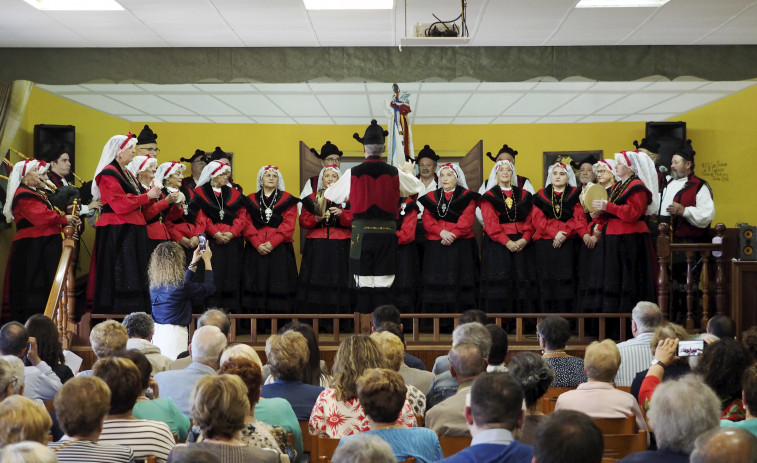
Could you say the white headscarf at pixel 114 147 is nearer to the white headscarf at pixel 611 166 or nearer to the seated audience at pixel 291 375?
the seated audience at pixel 291 375

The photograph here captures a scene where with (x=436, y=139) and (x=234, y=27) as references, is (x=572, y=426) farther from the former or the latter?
(x=436, y=139)

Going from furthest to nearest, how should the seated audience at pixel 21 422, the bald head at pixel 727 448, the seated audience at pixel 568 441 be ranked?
the seated audience at pixel 21 422 → the seated audience at pixel 568 441 → the bald head at pixel 727 448

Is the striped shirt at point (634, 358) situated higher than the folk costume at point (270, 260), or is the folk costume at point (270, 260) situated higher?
the folk costume at point (270, 260)

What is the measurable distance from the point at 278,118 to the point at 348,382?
7.80 metres

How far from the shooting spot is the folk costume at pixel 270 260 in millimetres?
7215

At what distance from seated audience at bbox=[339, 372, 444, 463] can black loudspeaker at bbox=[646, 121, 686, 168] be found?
8.02 meters

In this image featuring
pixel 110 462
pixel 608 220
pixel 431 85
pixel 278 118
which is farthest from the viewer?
pixel 278 118

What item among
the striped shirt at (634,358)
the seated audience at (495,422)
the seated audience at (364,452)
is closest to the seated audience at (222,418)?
the seated audience at (364,452)

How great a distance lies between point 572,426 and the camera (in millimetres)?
1997

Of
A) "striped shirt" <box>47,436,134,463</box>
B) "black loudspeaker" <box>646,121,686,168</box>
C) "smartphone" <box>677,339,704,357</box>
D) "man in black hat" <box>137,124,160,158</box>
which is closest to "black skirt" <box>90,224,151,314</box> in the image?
"man in black hat" <box>137,124,160,158</box>

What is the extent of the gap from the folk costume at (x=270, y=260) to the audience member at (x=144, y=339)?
2764 mm

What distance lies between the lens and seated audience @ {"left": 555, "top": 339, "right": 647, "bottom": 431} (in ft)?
10.6

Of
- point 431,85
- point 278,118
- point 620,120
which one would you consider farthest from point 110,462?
point 620,120

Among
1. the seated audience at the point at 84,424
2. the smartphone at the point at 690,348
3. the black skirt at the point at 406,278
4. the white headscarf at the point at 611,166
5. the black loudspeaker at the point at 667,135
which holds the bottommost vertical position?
the seated audience at the point at 84,424
